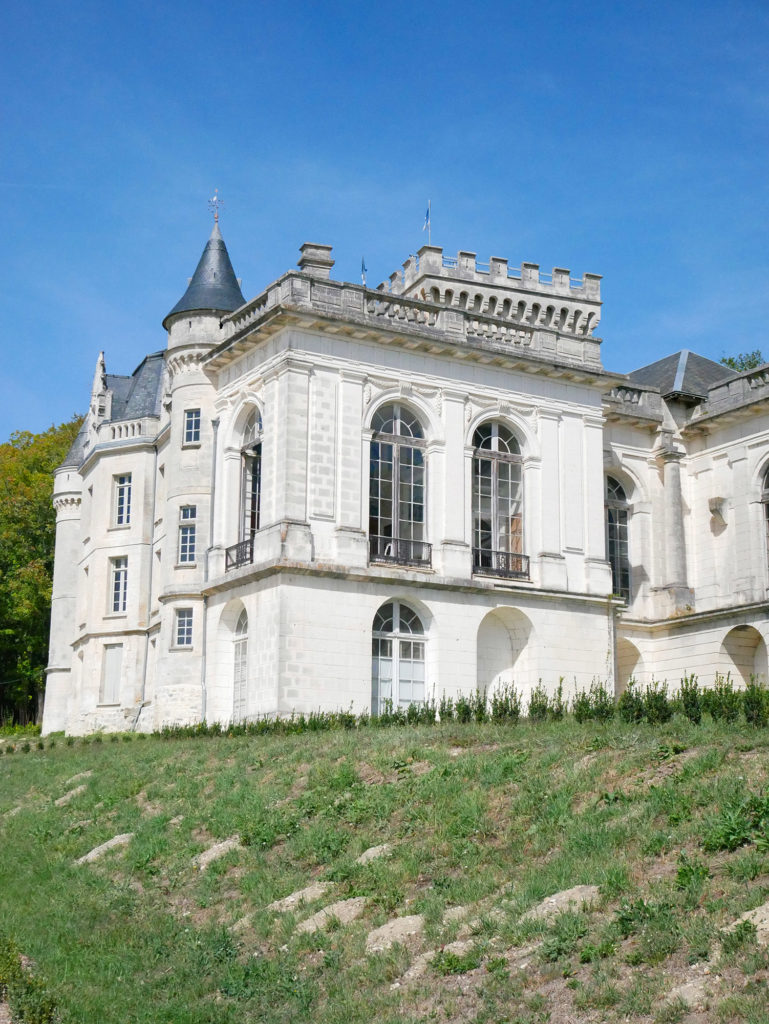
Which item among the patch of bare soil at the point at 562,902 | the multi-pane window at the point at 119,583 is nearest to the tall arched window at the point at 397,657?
the multi-pane window at the point at 119,583

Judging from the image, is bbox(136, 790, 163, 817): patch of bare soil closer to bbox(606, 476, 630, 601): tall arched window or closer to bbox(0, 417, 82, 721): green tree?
bbox(606, 476, 630, 601): tall arched window

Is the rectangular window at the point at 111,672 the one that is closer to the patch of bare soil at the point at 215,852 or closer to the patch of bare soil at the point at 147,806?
the patch of bare soil at the point at 147,806

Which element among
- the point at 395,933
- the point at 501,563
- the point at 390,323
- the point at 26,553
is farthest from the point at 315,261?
the point at 26,553

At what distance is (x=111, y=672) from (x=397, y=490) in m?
14.6

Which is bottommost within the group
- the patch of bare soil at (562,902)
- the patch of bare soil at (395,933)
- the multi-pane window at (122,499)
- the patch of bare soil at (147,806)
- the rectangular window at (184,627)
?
the patch of bare soil at (395,933)

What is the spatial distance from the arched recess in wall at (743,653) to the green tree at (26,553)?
2894cm

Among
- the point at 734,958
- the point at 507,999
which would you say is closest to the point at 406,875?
the point at 507,999

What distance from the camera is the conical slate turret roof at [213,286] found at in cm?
3591

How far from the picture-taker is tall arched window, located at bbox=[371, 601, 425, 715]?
97.6ft

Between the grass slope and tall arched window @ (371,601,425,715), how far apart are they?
10333mm

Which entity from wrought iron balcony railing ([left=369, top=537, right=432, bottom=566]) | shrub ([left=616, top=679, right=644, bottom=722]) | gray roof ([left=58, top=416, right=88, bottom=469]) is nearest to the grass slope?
shrub ([left=616, top=679, right=644, bottom=722])

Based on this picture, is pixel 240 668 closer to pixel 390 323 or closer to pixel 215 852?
pixel 390 323

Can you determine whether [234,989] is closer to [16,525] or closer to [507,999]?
[507,999]

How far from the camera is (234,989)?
1147 centimetres
